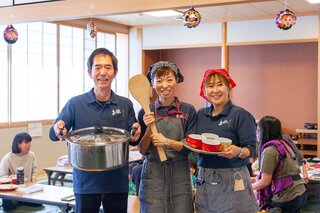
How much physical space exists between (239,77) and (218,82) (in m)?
6.62

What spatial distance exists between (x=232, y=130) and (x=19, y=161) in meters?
3.26

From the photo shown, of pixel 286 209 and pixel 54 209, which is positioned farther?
pixel 54 209

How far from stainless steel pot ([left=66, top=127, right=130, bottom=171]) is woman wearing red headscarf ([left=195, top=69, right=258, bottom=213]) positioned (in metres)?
0.39

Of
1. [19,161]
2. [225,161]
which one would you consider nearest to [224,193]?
[225,161]

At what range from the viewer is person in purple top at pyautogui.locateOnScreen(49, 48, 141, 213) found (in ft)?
6.49

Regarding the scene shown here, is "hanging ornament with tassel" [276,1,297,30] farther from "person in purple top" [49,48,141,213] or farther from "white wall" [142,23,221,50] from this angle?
"white wall" [142,23,221,50]

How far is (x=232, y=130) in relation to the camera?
197cm

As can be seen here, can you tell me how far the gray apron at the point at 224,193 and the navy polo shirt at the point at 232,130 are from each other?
3 cm

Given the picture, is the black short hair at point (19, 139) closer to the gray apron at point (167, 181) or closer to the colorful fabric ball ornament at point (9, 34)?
the colorful fabric ball ornament at point (9, 34)

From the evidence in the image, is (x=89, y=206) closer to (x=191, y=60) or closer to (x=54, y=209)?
(x=54, y=209)

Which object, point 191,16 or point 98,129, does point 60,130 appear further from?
point 191,16

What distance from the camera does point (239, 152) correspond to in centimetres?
187

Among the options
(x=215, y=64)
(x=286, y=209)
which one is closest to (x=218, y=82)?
(x=286, y=209)

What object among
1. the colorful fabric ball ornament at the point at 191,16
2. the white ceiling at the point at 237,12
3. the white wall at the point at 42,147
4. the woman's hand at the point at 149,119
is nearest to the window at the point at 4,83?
the white wall at the point at 42,147
